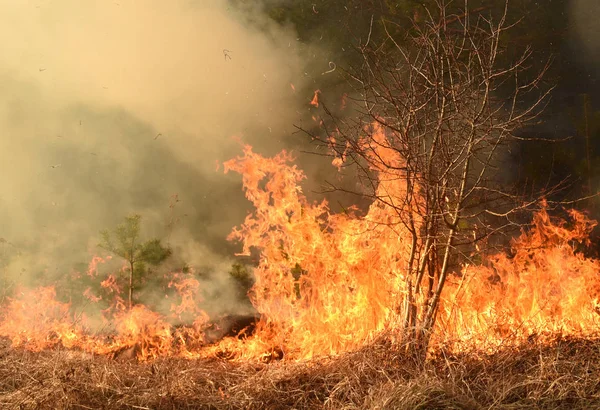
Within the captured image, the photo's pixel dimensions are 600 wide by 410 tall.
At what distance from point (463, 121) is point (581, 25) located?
8326mm

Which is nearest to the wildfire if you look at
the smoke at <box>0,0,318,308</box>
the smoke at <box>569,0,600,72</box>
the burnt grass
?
the burnt grass

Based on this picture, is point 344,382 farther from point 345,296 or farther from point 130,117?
point 130,117

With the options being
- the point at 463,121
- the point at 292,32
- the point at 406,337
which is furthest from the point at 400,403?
the point at 292,32

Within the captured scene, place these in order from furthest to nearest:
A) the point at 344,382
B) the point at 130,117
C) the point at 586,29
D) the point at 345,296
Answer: the point at 130,117
the point at 586,29
the point at 345,296
the point at 344,382

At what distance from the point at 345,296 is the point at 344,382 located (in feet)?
6.91

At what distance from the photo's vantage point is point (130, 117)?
13.4 metres

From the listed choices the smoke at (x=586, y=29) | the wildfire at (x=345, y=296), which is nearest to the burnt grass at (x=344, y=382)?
the wildfire at (x=345, y=296)

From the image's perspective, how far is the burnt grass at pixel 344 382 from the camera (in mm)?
4820

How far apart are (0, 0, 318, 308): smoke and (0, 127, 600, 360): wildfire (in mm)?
4317

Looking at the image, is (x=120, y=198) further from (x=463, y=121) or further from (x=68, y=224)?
(x=463, y=121)

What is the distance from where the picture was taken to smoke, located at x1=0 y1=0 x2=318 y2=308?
12438 millimetres

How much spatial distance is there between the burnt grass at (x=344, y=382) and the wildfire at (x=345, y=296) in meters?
0.43

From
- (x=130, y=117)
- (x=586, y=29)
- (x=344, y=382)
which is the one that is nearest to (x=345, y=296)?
(x=344, y=382)

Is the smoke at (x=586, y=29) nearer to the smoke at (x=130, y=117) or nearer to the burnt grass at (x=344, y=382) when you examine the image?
the smoke at (x=130, y=117)
